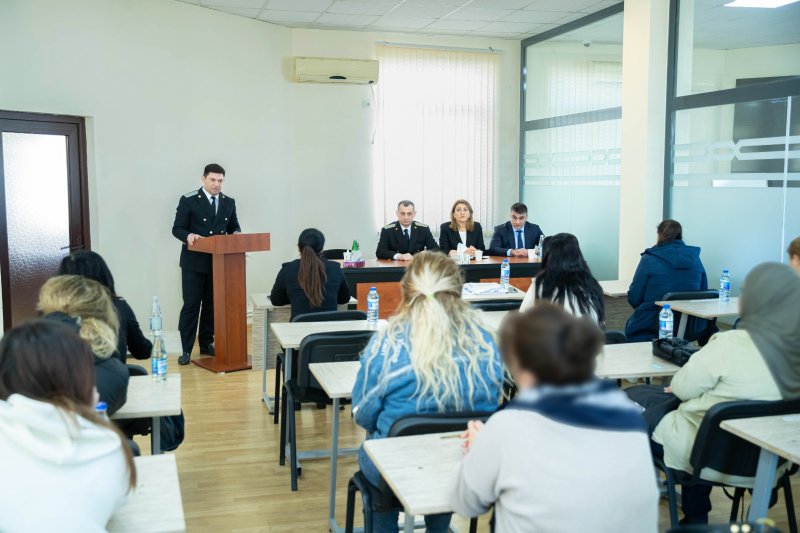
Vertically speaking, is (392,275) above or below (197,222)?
below

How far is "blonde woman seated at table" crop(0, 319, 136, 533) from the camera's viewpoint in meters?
1.90

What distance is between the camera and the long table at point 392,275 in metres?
7.08

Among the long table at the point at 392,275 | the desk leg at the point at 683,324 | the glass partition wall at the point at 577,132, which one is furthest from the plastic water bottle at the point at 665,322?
the glass partition wall at the point at 577,132

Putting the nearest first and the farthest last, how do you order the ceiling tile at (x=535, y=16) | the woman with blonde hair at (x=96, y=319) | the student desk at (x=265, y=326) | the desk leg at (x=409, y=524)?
the desk leg at (x=409, y=524) → the woman with blonde hair at (x=96, y=319) → the student desk at (x=265, y=326) → the ceiling tile at (x=535, y=16)

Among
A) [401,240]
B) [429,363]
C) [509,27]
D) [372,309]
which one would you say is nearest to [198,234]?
[401,240]

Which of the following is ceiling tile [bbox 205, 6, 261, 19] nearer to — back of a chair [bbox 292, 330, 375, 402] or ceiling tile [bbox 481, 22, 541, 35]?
ceiling tile [bbox 481, 22, 541, 35]

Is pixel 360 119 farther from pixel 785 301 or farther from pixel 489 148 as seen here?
pixel 785 301

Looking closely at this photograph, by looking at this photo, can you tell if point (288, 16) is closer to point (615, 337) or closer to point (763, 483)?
point (615, 337)

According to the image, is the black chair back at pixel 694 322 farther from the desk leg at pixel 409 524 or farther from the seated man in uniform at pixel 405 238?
the desk leg at pixel 409 524

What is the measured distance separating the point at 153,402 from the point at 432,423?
128 centimetres

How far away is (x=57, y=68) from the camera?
7.18 meters

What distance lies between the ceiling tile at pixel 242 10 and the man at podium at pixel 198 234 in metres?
2.09

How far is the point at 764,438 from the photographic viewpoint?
8.86 ft

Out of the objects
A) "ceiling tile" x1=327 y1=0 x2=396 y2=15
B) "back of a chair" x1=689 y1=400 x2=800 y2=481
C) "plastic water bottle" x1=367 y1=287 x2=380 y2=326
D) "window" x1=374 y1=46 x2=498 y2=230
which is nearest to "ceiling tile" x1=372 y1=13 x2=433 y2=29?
"ceiling tile" x1=327 y1=0 x2=396 y2=15
